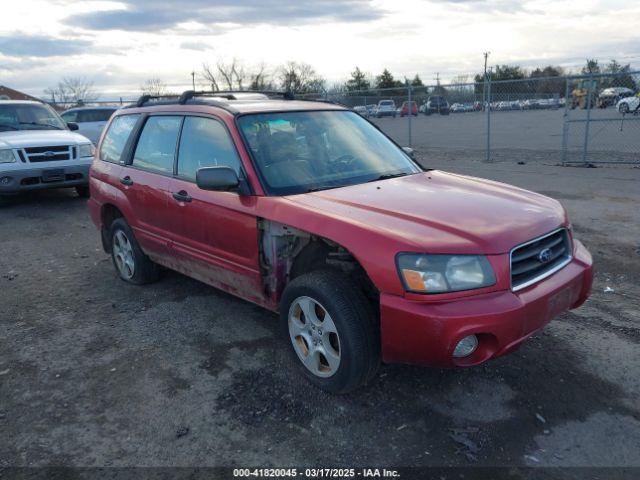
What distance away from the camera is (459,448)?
2.87 meters

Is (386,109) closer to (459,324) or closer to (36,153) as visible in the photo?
(36,153)

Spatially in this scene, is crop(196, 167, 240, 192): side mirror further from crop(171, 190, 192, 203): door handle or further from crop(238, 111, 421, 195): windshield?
crop(171, 190, 192, 203): door handle

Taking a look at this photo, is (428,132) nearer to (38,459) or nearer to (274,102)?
(274,102)

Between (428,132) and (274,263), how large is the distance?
68.3ft

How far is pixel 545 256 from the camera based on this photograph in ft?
10.6

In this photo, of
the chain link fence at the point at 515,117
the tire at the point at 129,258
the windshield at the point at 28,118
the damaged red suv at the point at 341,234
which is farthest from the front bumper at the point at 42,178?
the chain link fence at the point at 515,117

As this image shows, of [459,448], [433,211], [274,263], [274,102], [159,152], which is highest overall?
[274,102]

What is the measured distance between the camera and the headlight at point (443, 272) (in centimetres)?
284

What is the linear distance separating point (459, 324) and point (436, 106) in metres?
22.8

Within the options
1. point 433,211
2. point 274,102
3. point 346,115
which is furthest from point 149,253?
point 433,211

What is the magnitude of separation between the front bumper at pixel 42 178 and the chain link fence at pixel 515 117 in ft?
19.7

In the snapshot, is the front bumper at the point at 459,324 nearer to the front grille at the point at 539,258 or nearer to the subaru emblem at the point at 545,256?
the front grille at the point at 539,258

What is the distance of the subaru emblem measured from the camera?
10.4 ft

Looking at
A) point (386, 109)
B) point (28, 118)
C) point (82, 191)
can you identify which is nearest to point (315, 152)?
point (82, 191)
